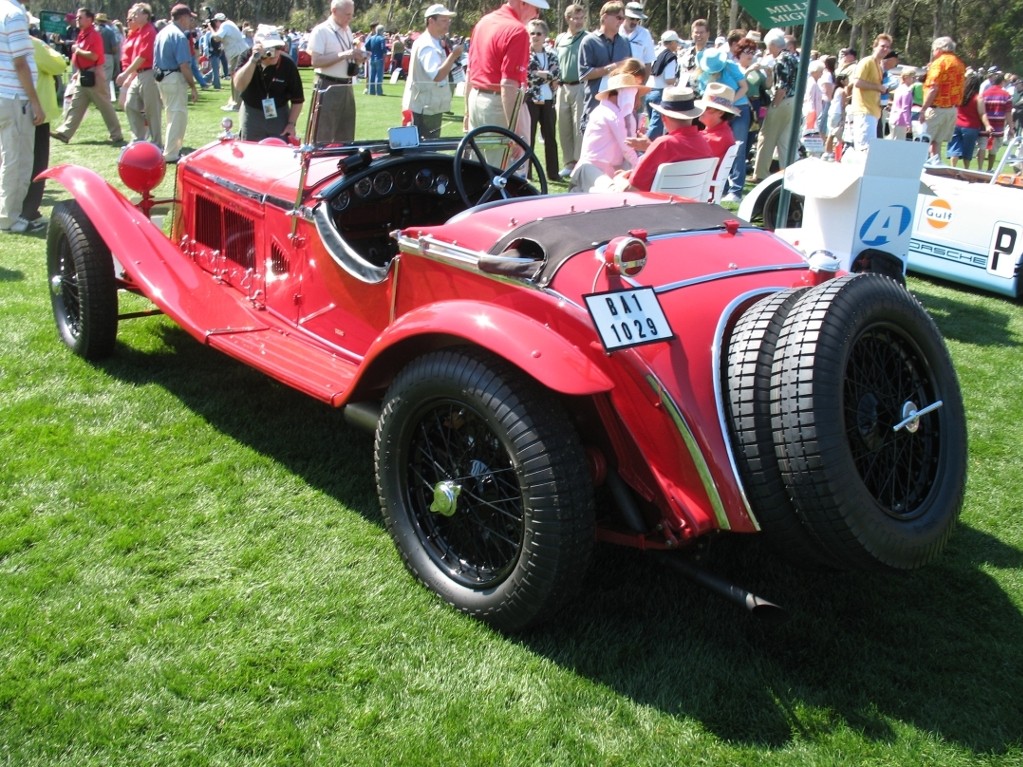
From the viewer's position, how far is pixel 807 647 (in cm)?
289

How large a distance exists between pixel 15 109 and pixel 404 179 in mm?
4711

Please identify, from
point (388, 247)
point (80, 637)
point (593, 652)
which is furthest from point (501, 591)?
point (388, 247)

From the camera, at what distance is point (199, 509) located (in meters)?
3.61

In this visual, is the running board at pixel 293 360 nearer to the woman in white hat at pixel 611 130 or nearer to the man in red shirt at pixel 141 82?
the woman in white hat at pixel 611 130

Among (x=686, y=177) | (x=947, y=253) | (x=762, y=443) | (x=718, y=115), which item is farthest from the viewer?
(x=947, y=253)

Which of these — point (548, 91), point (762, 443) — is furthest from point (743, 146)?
point (762, 443)

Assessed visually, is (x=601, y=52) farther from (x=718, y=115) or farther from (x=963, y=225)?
(x=963, y=225)

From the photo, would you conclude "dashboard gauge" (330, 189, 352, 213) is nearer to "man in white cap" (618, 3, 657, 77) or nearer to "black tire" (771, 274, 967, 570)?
"black tire" (771, 274, 967, 570)

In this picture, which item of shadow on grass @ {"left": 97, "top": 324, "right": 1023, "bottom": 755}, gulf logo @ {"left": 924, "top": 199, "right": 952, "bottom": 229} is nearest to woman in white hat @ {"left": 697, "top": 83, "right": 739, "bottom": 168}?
gulf logo @ {"left": 924, "top": 199, "right": 952, "bottom": 229}

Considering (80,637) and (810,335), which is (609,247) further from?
(80,637)

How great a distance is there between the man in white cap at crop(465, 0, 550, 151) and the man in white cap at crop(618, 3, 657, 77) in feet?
11.5

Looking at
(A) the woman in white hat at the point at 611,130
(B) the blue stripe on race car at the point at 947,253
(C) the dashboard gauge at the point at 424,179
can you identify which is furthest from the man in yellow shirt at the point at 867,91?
(C) the dashboard gauge at the point at 424,179

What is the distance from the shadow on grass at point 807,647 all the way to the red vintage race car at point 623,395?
0.29m

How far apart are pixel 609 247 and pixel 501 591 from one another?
1.12 metres
